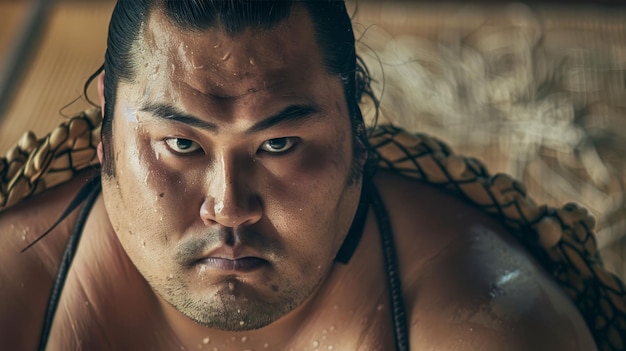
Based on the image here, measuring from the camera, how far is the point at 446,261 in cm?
64

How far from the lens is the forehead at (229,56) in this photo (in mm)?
518

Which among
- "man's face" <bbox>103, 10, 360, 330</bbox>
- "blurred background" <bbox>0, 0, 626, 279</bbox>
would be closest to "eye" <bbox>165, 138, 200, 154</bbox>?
"man's face" <bbox>103, 10, 360, 330</bbox>

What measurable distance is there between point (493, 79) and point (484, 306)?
0.76 metres

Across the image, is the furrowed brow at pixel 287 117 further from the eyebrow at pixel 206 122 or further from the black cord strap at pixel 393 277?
the black cord strap at pixel 393 277

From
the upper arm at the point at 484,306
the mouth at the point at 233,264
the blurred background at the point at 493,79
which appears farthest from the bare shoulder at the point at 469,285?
the blurred background at the point at 493,79

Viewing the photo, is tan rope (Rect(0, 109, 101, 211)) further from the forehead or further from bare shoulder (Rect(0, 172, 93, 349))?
the forehead

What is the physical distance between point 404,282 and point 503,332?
0.23ft

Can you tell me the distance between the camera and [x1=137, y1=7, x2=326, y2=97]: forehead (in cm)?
52

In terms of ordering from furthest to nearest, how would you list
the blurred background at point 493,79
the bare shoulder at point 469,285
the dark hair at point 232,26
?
1. the blurred background at point 493,79
2. the bare shoulder at point 469,285
3. the dark hair at point 232,26

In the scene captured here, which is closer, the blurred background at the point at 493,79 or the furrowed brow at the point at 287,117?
the furrowed brow at the point at 287,117

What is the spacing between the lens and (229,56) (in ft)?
1.70

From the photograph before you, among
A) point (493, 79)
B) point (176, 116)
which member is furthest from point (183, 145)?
point (493, 79)

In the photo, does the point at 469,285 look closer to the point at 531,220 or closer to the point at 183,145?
the point at 531,220

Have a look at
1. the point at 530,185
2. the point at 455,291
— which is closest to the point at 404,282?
the point at 455,291
